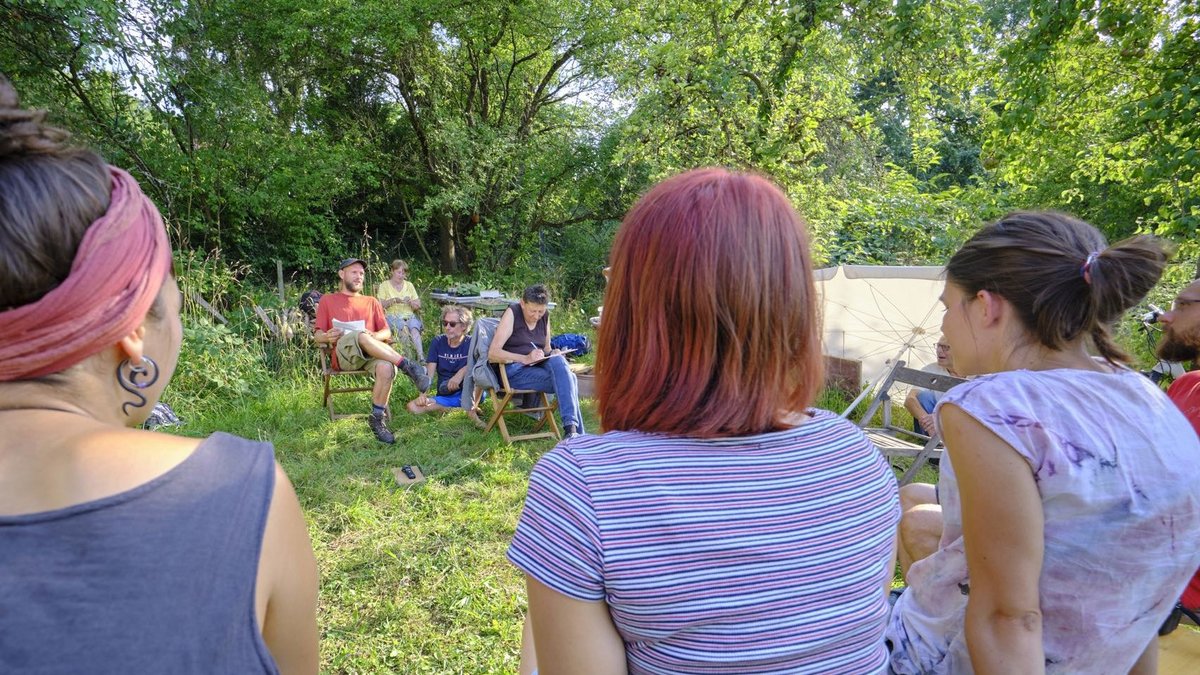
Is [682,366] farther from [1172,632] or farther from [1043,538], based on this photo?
[1172,632]

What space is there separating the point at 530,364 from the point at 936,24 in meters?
5.23

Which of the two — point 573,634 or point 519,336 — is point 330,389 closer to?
point 519,336

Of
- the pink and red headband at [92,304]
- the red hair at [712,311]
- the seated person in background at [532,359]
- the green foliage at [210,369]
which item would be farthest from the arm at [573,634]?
the green foliage at [210,369]

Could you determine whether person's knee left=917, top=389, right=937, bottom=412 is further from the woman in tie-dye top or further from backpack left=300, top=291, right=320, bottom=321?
backpack left=300, top=291, right=320, bottom=321

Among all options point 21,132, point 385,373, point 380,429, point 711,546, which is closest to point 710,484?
point 711,546

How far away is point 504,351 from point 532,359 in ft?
0.85

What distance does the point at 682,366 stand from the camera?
37.4 inches

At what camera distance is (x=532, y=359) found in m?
5.37

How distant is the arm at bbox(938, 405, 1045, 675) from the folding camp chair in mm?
4247

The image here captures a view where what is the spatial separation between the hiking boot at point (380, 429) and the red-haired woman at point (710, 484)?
4643 mm

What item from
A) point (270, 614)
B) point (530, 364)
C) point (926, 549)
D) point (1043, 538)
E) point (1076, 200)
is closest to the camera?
point (270, 614)

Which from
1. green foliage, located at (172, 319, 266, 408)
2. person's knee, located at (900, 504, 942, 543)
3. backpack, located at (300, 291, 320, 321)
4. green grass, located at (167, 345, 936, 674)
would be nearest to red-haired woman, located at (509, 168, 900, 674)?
person's knee, located at (900, 504, 942, 543)

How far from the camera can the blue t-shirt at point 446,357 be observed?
6.28 m

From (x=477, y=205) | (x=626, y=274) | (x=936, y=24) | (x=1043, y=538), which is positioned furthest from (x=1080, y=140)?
(x=477, y=205)
